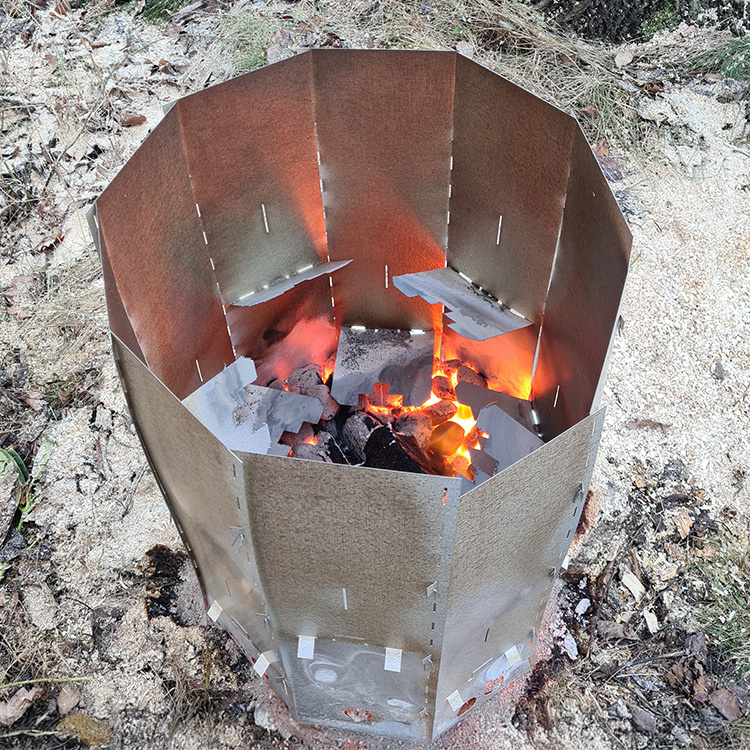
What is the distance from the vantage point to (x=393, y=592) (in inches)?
46.6

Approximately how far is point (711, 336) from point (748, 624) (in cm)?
82

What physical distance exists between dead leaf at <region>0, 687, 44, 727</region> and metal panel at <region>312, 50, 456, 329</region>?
120cm

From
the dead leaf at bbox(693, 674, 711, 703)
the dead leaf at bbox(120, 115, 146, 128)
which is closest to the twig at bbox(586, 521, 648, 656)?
the dead leaf at bbox(693, 674, 711, 703)

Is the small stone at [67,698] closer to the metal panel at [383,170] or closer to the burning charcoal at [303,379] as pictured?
the burning charcoal at [303,379]

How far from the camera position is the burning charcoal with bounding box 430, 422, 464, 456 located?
1.91 metres

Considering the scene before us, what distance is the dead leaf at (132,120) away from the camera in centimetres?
269

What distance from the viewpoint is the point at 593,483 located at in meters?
1.90

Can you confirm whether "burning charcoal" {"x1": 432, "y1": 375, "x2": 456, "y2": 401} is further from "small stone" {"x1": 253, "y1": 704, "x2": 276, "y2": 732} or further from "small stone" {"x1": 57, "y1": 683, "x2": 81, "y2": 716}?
"small stone" {"x1": 57, "y1": 683, "x2": 81, "y2": 716}

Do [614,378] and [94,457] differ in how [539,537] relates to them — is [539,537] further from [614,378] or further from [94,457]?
[94,457]

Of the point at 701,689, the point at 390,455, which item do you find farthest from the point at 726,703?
the point at 390,455

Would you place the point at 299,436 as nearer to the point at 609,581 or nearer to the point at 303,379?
the point at 303,379

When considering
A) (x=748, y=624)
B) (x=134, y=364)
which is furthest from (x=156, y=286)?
(x=748, y=624)

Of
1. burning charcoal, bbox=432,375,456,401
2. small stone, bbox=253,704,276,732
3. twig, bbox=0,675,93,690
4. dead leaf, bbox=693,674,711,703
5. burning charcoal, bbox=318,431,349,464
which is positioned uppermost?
burning charcoal, bbox=432,375,456,401

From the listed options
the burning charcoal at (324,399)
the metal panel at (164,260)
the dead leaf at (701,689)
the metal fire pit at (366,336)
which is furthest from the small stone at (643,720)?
the metal panel at (164,260)
